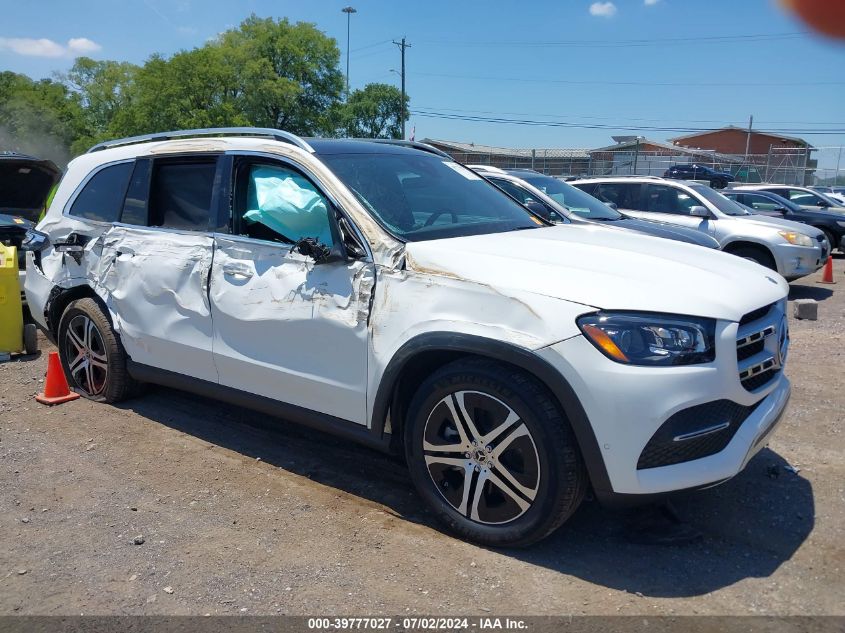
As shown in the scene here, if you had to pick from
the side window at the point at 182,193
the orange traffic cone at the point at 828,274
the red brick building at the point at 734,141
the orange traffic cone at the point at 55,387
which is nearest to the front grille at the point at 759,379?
the side window at the point at 182,193

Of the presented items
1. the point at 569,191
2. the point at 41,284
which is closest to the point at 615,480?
the point at 41,284

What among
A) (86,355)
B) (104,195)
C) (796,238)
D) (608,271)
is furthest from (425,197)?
(796,238)

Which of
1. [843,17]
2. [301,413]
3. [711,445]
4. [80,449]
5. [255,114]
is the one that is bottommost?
[80,449]

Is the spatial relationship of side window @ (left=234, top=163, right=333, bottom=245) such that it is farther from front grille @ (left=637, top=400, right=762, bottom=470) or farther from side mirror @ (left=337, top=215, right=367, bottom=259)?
front grille @ (left=637, top=400, right=762, bottom=470)

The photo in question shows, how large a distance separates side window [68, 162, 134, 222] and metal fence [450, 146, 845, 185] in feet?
70.7

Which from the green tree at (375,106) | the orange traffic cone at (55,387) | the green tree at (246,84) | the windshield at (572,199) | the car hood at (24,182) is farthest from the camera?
the green tree at (375,106)

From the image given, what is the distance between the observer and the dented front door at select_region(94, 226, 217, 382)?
444 cm

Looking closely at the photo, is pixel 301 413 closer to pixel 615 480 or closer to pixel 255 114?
pixel 615 480

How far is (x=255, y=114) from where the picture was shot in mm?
59281

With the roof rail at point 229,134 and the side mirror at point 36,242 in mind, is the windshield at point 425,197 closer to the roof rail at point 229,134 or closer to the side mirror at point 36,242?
the roof rail at point 229,134

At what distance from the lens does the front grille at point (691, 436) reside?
9.55 feet

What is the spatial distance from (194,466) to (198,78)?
188 ft

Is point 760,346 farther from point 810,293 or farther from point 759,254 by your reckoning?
point 810,293

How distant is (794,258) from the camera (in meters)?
10.4
